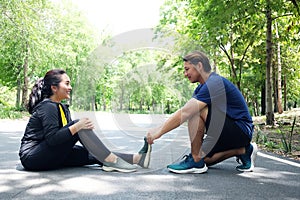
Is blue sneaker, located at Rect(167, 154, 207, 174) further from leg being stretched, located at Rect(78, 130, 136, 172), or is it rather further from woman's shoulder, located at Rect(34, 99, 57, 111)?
woman's shoulder, located at Rect(34, 99, 57, 111)

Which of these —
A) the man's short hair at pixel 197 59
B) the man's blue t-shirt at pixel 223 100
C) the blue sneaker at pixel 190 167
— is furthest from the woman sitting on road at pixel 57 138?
the man's short hair at pixel 197 59

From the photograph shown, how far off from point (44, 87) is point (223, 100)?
212cm

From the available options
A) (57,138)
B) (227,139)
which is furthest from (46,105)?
(227,139)

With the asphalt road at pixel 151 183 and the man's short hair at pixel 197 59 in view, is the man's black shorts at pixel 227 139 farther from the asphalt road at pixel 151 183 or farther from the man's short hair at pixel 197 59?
the man's short hair at pixel 197 59

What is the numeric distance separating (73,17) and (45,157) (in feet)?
88.7

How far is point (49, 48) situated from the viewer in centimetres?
1948

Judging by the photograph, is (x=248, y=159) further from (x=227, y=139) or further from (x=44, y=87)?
(x=44, y=87)

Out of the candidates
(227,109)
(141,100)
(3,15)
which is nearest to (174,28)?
(3,15)

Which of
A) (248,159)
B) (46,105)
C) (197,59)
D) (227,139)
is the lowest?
(248,159)

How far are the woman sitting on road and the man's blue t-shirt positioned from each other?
882mm

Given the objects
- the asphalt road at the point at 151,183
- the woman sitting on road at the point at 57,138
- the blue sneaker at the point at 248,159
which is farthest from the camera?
the blue sneaker at the point at 248,159

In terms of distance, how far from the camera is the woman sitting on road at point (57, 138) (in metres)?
4.09

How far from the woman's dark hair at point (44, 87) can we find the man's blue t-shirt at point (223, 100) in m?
1.65

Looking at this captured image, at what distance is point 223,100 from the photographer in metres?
4.25
